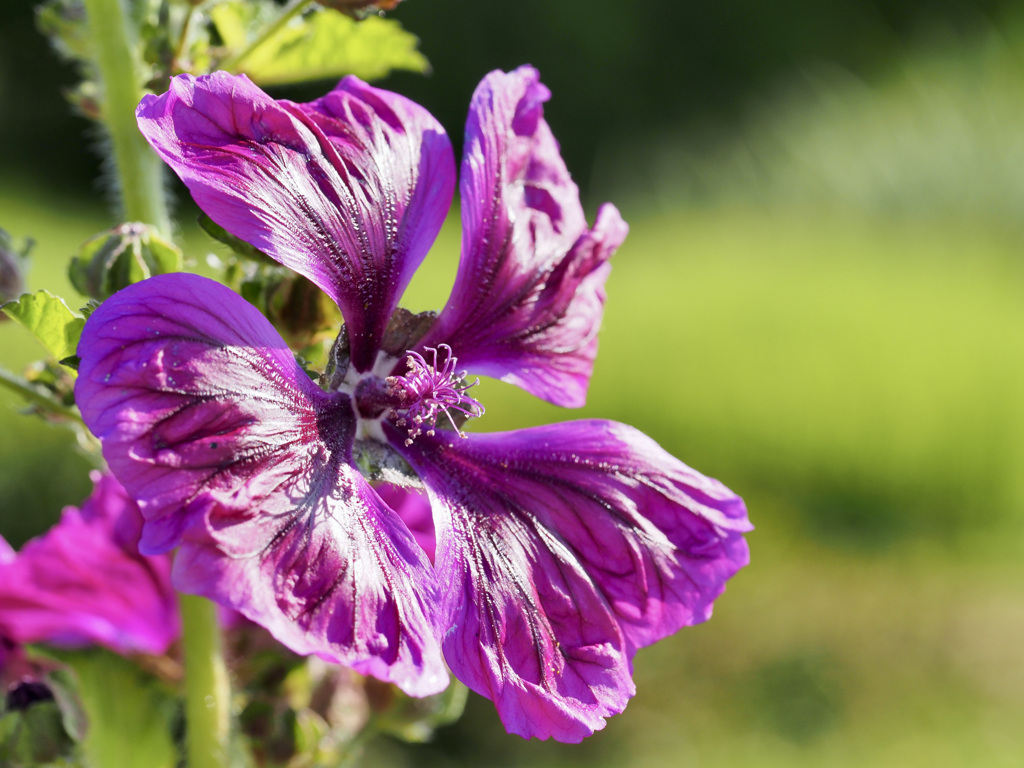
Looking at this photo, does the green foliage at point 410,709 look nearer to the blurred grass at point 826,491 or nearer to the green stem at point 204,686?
the green stem at point 204,686

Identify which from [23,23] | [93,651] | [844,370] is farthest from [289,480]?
[23,23]

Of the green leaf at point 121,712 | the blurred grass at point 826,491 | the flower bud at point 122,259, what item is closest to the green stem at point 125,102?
the flower bud at point 122,259

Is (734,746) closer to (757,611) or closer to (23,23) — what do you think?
(757,611)

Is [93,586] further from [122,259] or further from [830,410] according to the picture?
[830,410]

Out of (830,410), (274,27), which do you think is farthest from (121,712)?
(830,410)

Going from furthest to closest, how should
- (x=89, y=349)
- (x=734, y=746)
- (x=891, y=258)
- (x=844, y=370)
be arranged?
1. (x=891, y=258)
2. (x=844, y=370)
3. (x=734, y=746)
4. (x=89, y=349)
